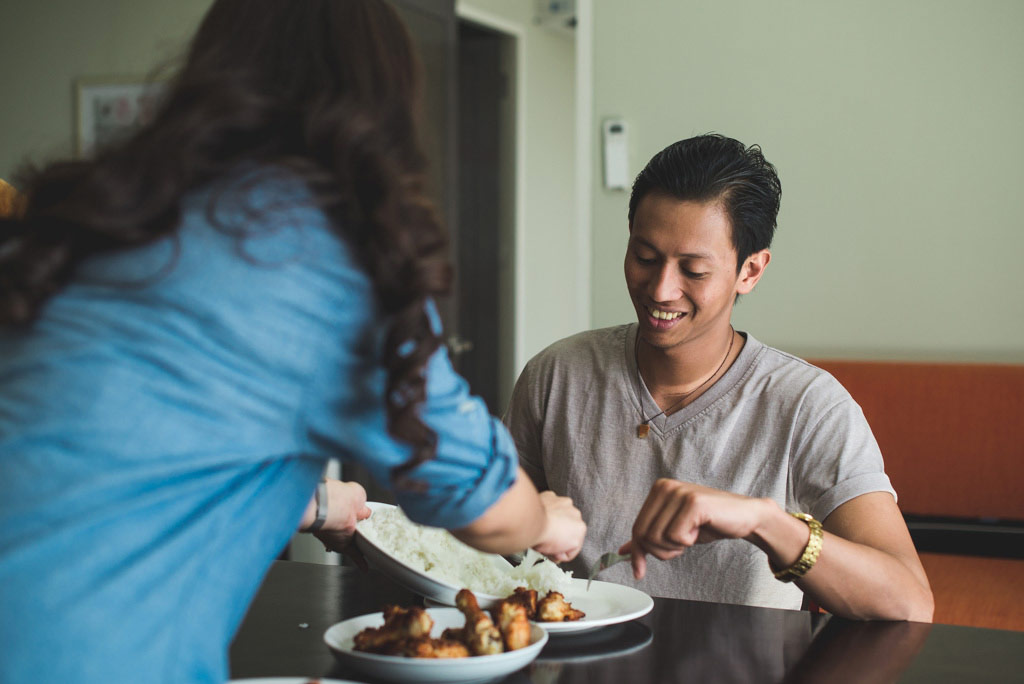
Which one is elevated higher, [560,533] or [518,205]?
[518,205]

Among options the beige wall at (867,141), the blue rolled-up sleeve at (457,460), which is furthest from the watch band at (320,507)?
the beige wall at (867,141)

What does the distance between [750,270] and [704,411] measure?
11.0 inches

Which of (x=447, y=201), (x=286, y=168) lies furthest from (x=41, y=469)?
(x=447, y=201)

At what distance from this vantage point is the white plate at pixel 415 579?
1.25 meters

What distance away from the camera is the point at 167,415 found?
2.39ft

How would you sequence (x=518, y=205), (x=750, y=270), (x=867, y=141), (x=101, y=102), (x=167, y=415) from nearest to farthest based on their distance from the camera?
(x=167, y=415) < (x=750, y=270) < (x=867, y=141) < (x=101, y=102) < (x=518, y=205)

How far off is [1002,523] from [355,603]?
85.1 inches

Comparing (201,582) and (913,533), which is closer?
(201,582)

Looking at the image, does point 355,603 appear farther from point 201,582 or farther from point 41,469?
point 41,469

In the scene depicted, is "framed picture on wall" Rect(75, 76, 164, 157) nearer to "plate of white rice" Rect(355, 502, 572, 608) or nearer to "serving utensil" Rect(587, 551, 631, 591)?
"plate of white rice" Rect(355, 502, 572, 608)

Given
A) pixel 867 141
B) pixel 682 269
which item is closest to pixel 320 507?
pixel 682 269

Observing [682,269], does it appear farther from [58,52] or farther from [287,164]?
[58,52]

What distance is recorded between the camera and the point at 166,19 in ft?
13.2

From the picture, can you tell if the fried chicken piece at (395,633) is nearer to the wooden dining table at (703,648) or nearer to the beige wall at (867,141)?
the wooden dining table at (703,648)
